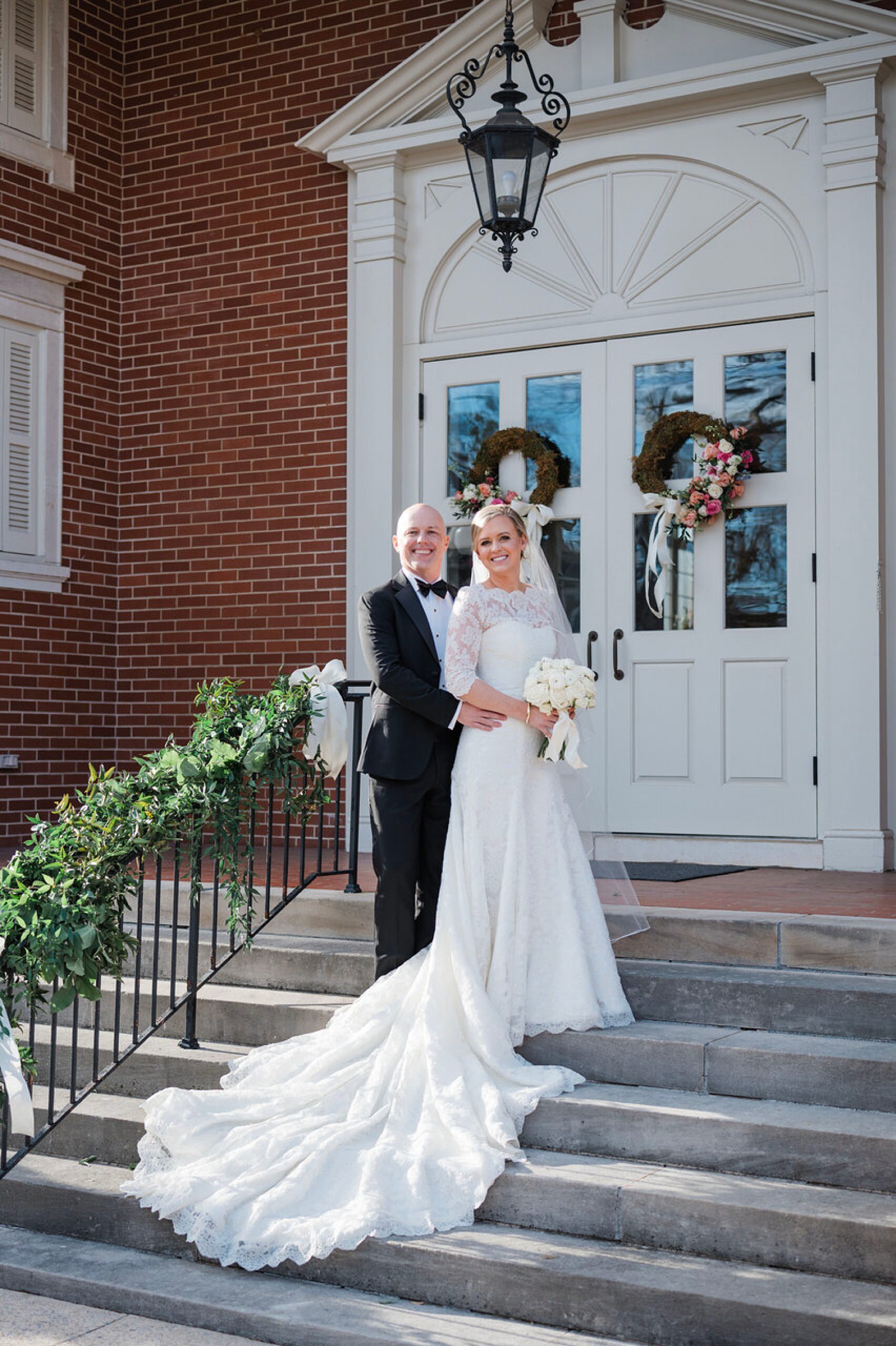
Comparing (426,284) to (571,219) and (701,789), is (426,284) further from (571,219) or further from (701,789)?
(701,789)

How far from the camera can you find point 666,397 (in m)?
7.41

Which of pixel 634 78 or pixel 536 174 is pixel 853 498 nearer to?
pixel 536 174

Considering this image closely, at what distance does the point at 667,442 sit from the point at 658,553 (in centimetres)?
58

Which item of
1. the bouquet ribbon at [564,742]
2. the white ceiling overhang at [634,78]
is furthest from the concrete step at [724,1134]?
the white ceiling overhang at [634,78]

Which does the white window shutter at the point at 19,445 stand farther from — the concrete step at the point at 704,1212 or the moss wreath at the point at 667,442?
the concrete step at the point at 704,1212

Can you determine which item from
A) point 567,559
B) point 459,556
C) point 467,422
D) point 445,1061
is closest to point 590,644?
point 567,559

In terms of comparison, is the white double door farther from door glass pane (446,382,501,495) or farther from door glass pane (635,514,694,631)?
door glass pane (446,382,501,495)

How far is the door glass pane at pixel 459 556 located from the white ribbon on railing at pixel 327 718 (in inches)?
107

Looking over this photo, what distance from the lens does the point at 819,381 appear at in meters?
6.97

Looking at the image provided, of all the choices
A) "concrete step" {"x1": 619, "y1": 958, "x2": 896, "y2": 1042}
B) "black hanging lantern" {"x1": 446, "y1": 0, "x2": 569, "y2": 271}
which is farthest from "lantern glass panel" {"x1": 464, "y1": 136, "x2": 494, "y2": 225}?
"concrete step" {"x1": 619, "y1": 958, "x2": 896, "y2": 1042}

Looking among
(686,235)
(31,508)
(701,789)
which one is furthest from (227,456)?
(701,789)

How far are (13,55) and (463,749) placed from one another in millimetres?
6118

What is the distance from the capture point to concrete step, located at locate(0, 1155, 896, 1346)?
3283 mm

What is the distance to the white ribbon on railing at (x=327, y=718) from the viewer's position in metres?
5.20
